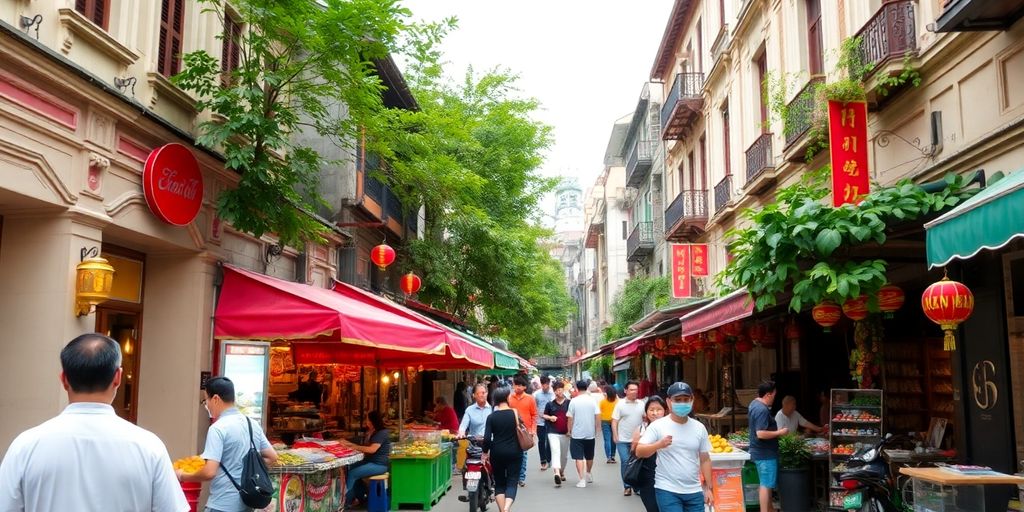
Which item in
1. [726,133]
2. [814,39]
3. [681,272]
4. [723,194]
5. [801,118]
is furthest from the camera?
[681,272]

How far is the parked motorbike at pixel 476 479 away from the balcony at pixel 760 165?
867cm

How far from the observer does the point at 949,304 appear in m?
7.93

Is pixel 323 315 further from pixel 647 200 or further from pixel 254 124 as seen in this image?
pixel 647 200

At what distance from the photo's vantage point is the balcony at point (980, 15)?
8.51 meters

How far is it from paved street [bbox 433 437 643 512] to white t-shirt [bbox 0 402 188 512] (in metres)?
9.92


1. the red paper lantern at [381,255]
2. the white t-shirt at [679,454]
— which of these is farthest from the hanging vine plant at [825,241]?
the red paper lantern at [381,255]

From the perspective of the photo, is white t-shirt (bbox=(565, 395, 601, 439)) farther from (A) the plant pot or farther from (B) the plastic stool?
(B) the plastic stool

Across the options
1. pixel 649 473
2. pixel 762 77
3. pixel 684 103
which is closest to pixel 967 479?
pixel 649 473

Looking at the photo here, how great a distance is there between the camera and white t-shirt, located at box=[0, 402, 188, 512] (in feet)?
10.2

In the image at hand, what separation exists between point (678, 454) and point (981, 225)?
10.5 ft

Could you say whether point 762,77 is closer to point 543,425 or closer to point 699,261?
point 699,261

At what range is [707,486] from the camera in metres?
7.97

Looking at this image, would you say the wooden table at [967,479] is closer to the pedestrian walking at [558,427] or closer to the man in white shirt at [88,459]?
the man in white shirt at [88,459]

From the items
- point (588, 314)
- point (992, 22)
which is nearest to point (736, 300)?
point (992, 22)
